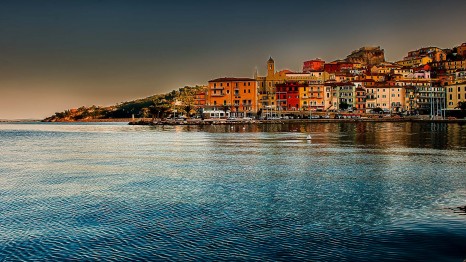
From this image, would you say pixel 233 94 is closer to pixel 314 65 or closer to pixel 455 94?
pixel 314 65

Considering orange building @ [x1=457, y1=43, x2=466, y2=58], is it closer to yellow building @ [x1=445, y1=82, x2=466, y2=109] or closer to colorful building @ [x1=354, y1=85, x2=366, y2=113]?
yellow building @ [x1=445, y1=82, x2=466, y2=109]

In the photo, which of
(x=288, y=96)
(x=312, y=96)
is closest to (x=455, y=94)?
(x=312, y=96)

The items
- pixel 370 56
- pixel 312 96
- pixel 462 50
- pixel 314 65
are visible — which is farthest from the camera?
pixel 370 56

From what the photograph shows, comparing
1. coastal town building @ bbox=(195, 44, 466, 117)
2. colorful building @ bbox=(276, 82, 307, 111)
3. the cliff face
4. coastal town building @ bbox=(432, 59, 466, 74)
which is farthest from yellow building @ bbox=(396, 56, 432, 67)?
colorful building @ bbox=(276, 82, 307, 111)

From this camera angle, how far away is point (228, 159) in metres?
32.3

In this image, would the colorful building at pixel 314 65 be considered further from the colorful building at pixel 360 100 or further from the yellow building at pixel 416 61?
the yellow building at pixel 416 61

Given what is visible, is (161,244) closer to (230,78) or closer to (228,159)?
(228,159)

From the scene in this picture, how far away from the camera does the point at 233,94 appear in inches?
4729

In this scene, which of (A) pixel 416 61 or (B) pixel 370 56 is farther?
(B) pixel 370 56

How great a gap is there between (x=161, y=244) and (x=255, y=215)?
12.8 ft

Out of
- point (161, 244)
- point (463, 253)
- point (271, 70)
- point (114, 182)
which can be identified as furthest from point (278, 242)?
point (271, 70)

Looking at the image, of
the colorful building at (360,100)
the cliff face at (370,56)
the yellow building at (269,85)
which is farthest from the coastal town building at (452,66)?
the yellow building at (269,85)

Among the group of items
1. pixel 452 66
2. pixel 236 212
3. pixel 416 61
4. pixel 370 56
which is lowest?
pixel 236 212

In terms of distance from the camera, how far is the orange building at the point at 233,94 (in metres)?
119
